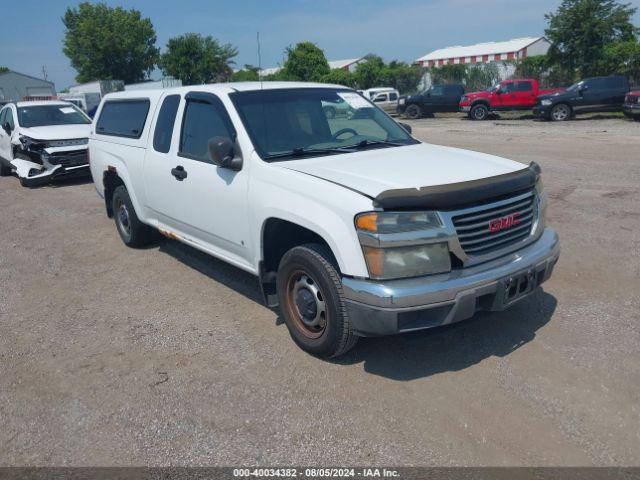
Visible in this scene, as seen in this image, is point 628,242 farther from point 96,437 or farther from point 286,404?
point 96,437

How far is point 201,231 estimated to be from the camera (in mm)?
4910

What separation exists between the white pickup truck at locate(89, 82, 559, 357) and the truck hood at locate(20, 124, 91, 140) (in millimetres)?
6563

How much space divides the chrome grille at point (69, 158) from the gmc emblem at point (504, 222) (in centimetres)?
1006

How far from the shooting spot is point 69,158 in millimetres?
11383

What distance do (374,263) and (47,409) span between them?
223cm

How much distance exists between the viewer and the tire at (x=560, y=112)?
22.3 metres

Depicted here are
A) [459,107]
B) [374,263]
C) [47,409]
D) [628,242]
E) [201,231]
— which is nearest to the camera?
[374,263]

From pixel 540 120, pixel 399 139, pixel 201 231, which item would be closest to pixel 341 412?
pixel 201 231

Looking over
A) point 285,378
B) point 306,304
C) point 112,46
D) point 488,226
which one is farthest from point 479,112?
point 112,46

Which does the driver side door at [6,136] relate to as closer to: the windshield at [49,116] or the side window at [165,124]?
the windshield at [49,116]

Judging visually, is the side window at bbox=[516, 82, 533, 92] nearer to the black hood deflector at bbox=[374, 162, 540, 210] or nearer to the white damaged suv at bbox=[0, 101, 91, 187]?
the white damaged suv at bbox=[0, 101, 91, 187]

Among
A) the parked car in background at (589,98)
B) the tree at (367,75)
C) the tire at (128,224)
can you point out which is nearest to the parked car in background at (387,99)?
the parked car in background at (589,98)

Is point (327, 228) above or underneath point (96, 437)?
above

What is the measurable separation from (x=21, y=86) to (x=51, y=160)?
72102 millimetres
